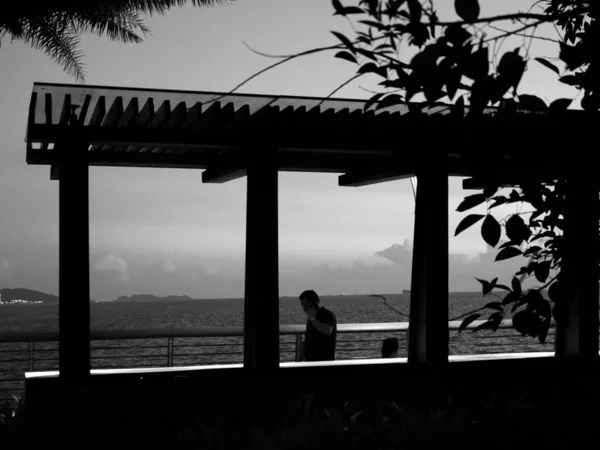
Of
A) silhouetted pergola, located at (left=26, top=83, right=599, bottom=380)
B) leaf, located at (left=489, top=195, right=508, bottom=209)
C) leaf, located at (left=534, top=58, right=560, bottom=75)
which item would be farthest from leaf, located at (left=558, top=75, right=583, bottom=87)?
silhouetted pergola, located at (left=26, top=83, right=599, bottom=380)

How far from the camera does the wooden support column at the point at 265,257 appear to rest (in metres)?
6.45

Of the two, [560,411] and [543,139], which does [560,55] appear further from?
[560,411]

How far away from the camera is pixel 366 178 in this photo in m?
7.89

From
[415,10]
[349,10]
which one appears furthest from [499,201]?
→ [349,10]

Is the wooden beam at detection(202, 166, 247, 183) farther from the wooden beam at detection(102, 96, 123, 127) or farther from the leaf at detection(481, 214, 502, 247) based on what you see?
the leaf at detection(481, 214, 502, 247)

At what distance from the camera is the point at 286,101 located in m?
7.46

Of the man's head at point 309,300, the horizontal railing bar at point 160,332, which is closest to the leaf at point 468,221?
the man's head at point 309,300

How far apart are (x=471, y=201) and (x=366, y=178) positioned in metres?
5.22

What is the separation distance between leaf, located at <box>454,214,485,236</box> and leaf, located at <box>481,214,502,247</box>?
28mm

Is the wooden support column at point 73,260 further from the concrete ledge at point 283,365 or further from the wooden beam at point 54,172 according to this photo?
the wooden beam at point 54,172

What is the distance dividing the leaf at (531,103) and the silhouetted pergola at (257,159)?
2622 mm

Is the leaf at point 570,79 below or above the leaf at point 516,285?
above

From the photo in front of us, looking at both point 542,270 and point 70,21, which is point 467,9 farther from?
point 70,21

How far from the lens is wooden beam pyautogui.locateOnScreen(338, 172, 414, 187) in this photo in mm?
7508
